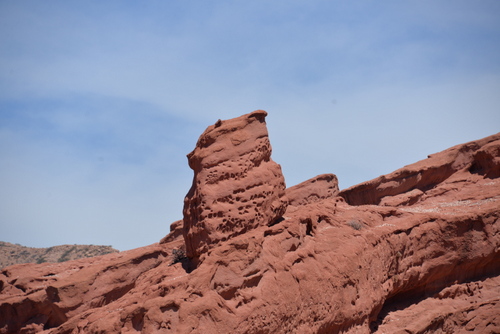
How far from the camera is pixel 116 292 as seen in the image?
1745 centimetres

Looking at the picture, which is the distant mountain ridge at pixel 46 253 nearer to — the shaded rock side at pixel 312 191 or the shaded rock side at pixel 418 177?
the shaded rock side at pixel 312 191

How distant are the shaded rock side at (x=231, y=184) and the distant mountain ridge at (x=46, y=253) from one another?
31.5 metres

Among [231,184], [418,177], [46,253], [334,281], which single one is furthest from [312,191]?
[46,253]

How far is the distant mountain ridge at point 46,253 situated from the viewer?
42.6 meters

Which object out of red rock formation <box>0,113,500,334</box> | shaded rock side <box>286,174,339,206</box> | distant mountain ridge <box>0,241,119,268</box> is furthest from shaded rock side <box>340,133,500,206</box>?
distant mountain ridge <box>0,241,119,268</box>

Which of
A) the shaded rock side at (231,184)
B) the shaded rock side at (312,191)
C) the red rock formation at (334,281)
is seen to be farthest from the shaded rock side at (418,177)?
the shaded rock side at (231,184)

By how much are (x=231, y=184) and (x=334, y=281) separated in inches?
122

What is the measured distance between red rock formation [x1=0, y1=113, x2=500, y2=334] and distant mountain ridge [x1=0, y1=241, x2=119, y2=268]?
26.7m

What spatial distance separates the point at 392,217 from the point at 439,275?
186 centimetres

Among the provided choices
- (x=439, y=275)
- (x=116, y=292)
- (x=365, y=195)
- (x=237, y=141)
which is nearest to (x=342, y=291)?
(x=439, y=275)

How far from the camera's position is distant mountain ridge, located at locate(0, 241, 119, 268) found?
42584mm

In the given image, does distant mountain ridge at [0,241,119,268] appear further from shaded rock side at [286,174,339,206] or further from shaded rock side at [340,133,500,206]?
shaded rock side at [340,133,500,206]

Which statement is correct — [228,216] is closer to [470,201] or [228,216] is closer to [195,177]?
[195,177]

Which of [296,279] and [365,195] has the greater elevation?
[365,195]
